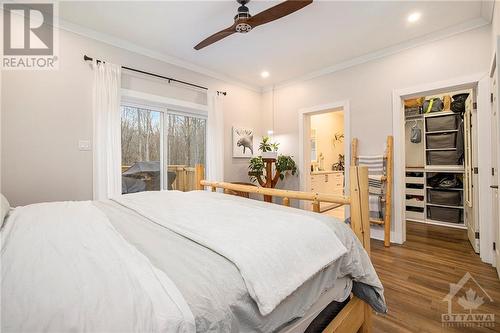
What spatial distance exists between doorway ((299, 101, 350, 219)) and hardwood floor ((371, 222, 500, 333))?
1.27m

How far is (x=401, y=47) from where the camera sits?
3008 mm

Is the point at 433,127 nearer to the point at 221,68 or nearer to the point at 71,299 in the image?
the point at 221,68

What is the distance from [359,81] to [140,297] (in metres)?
3.75

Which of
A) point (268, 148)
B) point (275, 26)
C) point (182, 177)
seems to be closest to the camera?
point (275, 26)

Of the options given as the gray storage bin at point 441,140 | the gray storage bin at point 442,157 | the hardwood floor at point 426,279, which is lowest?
the hardwood floor at point 426,279

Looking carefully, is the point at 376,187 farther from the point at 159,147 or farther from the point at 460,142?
the point at 159,147

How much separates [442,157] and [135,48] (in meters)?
5.09

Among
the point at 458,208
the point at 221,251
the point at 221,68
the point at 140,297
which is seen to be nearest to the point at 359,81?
the point at 221,68

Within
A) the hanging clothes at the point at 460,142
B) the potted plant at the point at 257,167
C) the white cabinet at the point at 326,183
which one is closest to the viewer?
the hanging clothes at the point at 460,142

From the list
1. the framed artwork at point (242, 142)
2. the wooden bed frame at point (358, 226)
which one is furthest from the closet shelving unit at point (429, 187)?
the wooden bed frame at point (358, 226)

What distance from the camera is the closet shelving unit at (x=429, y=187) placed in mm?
3820

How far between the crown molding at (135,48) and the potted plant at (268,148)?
1.17 meters

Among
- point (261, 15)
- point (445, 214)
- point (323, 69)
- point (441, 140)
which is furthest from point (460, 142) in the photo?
point (261, 15)

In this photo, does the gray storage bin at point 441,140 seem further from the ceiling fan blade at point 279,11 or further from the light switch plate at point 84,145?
the light switch plate at point 84,145
